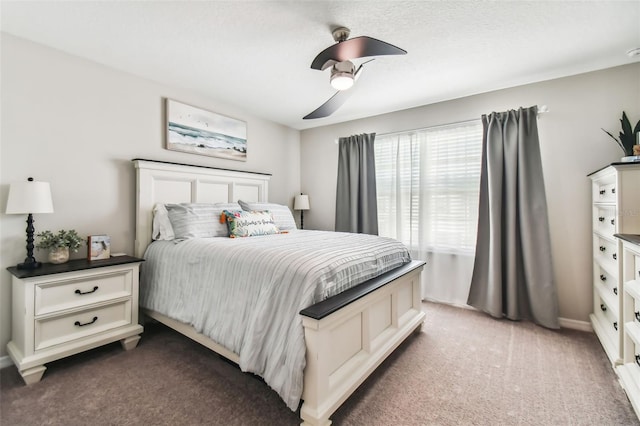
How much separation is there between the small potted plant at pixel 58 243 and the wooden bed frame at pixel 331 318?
0.51 m

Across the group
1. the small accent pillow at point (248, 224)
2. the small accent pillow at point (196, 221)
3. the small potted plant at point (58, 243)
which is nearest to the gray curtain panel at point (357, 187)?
the small accent pillow at point (248, 224)

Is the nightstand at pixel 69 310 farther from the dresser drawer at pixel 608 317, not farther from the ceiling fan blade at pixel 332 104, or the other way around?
the dresser drawer at pixel 608 317

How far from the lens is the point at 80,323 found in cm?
205

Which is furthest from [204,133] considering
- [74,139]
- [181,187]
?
[74,139]

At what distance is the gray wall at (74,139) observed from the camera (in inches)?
82.1

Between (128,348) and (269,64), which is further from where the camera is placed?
(269,64)

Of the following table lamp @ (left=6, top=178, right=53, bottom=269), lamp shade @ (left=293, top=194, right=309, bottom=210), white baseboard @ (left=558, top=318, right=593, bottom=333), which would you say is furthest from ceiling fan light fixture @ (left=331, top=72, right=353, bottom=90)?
white baseboard @ (left=558, top=318, right=593, bottom=333)

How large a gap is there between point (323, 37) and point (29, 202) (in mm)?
2380

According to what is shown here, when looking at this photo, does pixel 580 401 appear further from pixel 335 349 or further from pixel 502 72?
pixel 502 72

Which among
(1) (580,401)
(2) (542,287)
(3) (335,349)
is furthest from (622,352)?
(3) (335,349)

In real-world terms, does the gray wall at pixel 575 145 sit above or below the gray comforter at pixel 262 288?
above

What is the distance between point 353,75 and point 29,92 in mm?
2458

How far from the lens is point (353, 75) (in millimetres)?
1998

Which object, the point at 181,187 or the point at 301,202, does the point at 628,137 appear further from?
the point at 181,187
